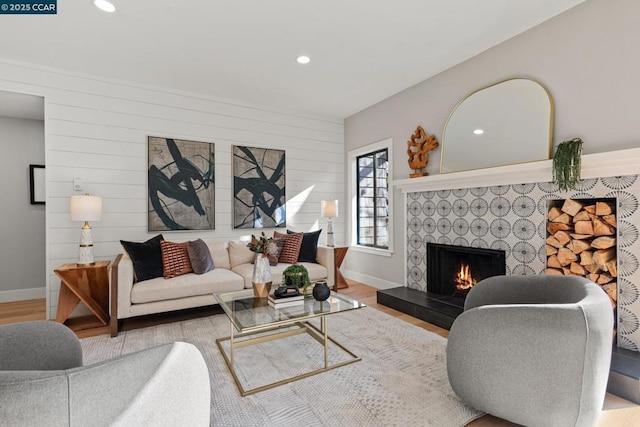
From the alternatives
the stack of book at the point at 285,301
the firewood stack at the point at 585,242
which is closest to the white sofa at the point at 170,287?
the stack of book at the point at 285,301

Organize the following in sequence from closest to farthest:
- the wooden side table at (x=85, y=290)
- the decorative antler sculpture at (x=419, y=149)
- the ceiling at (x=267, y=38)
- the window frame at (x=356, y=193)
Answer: the ceiling at (x=267, y=38), the wooden side table at (x=85, y=290), the decorative antler sculpture at (x=419, y=149), the window frame at (x=356, y=193)

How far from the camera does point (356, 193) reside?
5.25 metres

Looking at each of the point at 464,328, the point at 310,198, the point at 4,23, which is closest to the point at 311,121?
the point at 310,198

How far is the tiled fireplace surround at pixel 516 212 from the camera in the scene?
7.23ft

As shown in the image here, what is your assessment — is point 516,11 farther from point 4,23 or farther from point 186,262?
point 4,23

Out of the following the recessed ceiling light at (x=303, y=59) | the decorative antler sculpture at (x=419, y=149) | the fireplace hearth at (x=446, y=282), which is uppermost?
the recessed ceiling light at (x=303, y=59)

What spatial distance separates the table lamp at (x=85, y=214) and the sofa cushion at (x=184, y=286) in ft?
2.25

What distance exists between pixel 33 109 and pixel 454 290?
540cm

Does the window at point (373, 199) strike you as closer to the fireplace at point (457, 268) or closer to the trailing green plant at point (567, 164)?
the fireplace at point (457, 268)

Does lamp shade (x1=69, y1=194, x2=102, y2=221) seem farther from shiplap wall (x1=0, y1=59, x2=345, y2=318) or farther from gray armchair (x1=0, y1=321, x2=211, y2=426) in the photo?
gray armchair (x1=0, y1=321, x2=211, y2=426)

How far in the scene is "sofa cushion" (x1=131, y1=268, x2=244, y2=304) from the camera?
2965 millimetres

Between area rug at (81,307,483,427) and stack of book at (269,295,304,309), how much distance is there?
0.41 metres

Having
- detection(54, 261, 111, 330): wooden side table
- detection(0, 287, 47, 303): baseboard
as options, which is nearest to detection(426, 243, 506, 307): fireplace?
detection(54, 261, 111, 330): wooden side table

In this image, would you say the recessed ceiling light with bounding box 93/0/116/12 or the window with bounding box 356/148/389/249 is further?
the window with bounding box 356/148/389/249
